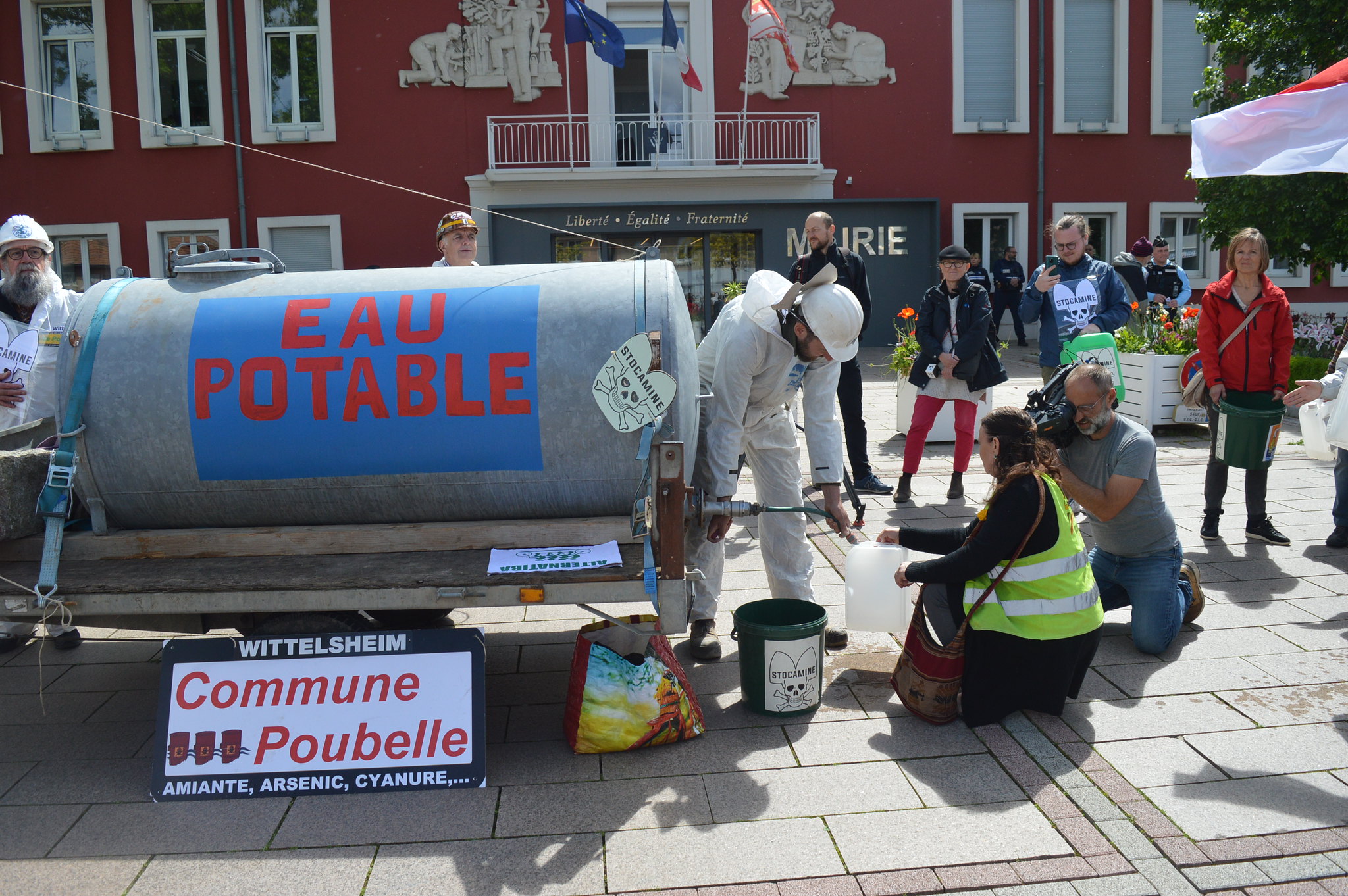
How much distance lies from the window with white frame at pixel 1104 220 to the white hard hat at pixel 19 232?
18.2m

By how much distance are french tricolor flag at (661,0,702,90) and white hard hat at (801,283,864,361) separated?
1359 cm

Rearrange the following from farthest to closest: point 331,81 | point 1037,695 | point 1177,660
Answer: point 331,81
point 1177,660
point 1037,695

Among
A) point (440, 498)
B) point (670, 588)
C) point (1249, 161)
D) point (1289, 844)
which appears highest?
point (1249, 161)

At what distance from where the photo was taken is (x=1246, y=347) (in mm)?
6234

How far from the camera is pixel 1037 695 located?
3975 millimetres

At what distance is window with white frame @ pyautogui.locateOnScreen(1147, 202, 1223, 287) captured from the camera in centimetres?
2044

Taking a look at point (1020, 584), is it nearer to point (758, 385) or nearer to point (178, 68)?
point (758, 385)

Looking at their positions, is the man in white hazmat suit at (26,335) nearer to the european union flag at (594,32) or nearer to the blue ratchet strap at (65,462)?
the blue ratchet strap at (65,462)

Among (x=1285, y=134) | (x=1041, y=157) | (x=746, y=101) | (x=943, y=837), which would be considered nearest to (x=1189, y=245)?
(x=1041, y=157)


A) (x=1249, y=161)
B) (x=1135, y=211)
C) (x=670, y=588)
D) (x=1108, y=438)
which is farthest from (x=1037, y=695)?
(x=1135, y=211)

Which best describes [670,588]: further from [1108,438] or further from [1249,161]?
[1249,161]

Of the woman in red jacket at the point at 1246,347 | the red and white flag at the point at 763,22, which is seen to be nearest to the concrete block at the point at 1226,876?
the woman in red jacket at the point at 1246,347

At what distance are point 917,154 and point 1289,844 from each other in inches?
700

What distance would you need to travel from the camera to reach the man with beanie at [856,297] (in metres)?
7.66
